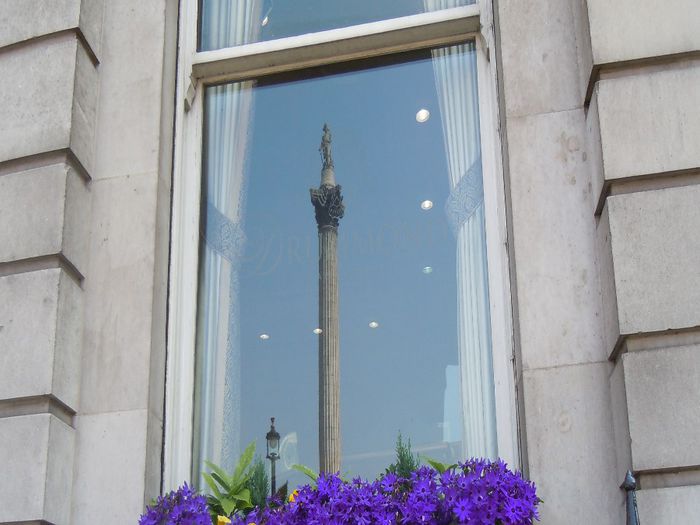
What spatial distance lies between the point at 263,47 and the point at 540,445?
3.27 meters

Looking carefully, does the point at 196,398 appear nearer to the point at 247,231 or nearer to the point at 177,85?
the point at 247,231

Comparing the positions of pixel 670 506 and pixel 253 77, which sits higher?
pixel 253 77

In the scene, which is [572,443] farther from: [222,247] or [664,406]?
[222,247]

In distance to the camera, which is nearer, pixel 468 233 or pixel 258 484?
pixel 258 484

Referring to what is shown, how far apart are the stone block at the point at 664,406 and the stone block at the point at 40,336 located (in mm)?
3028

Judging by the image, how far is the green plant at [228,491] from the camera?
256 inches

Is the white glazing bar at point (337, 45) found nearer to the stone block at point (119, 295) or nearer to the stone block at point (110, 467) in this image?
the stone block at point (119, 295)

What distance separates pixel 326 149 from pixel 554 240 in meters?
Answer: 1.94

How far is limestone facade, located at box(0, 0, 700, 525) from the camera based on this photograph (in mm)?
5781

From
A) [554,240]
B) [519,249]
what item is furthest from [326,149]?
[554,240]

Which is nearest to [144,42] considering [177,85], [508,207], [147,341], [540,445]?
[177,85]

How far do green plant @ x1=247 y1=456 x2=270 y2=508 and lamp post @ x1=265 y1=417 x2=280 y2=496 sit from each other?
0.04 meters

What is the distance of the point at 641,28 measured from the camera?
20.6ft

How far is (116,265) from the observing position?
6965 mm
